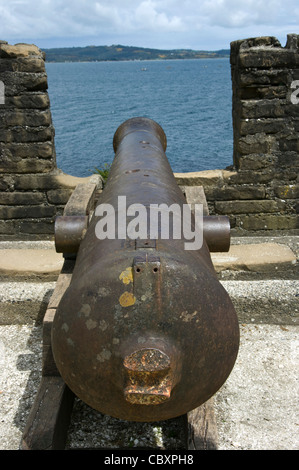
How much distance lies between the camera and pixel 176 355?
2.04 m

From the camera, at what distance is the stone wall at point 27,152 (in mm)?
5746

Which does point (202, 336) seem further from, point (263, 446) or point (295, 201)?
point (295, 201)

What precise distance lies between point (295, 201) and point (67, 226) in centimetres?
348

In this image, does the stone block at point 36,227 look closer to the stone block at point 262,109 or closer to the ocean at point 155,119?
the stone block at point 262,109

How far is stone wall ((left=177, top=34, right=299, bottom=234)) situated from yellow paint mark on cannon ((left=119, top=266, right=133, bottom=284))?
4.01m

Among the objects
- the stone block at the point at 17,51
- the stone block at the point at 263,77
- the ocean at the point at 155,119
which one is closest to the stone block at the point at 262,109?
the stone block at the point at 263,77

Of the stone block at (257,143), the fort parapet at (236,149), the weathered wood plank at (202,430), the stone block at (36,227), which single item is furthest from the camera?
the stone block at (36,227)

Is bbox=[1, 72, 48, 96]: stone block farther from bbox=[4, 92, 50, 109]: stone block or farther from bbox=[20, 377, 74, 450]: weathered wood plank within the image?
bbox=[20, 377, 74, 450]: weathered wood plank

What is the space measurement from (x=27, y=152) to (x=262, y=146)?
2.75m

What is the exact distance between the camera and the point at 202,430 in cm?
285

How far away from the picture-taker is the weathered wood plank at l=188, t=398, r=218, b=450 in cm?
281

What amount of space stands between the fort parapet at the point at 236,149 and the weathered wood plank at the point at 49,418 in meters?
3.18

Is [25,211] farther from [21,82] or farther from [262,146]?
[262,146]

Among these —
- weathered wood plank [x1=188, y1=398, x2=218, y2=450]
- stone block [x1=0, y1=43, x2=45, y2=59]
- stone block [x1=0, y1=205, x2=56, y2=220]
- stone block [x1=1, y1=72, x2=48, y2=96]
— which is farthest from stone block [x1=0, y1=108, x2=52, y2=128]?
weathered wood plank [x1=188, y1=398, x2=218, y2=450]
